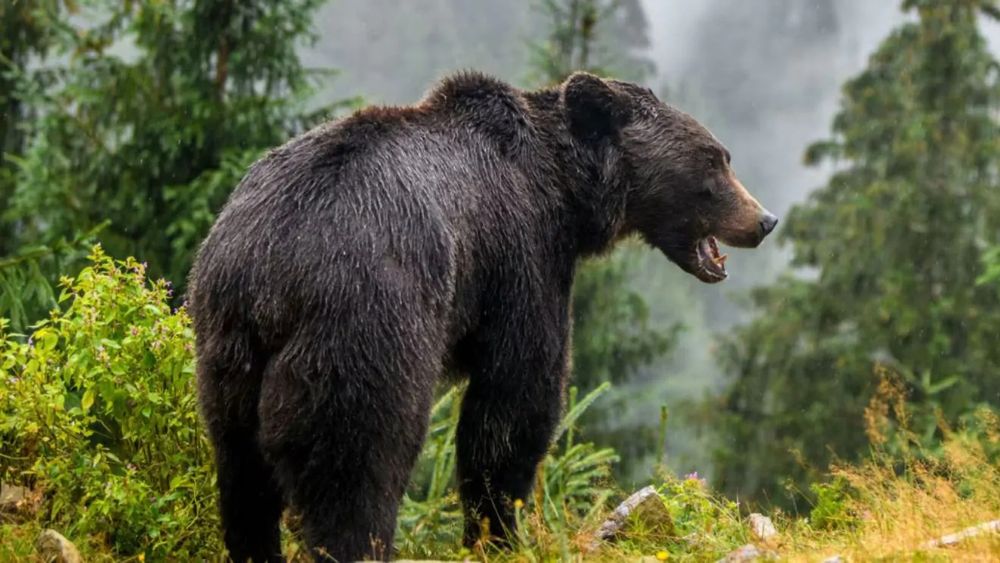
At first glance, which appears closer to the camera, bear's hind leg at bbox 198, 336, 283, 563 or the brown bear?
the brown bear

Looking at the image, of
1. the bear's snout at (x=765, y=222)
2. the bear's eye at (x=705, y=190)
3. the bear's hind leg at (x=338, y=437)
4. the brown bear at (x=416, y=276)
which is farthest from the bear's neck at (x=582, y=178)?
the bear's hind leg at (x=338, y=437)

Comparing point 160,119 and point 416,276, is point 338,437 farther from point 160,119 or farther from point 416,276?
point 160,119

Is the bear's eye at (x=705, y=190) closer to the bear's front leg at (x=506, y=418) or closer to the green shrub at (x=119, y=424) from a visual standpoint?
the bear's front leg at (x=506, y=418)

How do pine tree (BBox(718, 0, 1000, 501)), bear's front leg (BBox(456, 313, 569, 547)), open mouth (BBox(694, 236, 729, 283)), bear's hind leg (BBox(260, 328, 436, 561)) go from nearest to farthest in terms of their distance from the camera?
bear's hind leg (BBox(260, 328, 436, 561)) → bear's front leg (BBox(456, 313, 569, 547)) → open mouth (BBox(694, 236, 729, 283)) → pine tree (BBox(718, 0, 1000, 501))

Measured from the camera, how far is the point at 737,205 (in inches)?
230

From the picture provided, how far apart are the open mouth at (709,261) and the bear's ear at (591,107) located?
2.44ft

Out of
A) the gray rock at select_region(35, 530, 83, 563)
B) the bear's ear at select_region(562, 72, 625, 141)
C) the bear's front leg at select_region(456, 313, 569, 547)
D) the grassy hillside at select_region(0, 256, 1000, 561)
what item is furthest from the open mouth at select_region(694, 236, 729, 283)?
the gray rock at select_region(35, 530, 83, 563)

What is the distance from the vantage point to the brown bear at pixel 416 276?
401 cm

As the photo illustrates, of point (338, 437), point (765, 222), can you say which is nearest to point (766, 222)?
point (765, 222)

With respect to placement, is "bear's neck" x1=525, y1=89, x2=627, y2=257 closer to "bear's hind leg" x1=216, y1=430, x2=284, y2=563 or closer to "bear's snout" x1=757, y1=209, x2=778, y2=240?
"bear's snout" x1=757, y1=209, x2=778, y2=240

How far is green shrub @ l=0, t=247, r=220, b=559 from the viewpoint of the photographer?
509cm

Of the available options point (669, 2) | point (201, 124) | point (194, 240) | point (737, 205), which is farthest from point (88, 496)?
point (669, 2)

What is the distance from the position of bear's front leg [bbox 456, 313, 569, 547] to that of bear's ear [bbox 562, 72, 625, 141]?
1044 millimetres

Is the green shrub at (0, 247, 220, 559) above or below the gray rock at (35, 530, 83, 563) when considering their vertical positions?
above
